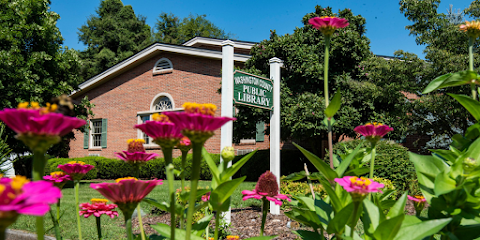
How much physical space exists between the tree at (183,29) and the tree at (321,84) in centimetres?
2358

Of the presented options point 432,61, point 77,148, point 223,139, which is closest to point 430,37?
point 432,61

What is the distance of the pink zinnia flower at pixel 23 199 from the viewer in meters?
0.46

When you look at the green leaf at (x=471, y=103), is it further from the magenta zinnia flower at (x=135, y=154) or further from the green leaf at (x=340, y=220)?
the magenta zinnia flower at (x=135, y=154)

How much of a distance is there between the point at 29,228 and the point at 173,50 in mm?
10542

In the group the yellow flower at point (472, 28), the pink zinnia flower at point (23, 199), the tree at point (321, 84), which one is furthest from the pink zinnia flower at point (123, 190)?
the tree at point (321, 84)

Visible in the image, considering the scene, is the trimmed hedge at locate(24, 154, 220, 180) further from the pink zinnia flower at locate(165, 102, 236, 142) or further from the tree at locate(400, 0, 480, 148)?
the pink zinnia flower at locate(165, 102, 236, 142)

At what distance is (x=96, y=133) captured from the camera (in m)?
17.1

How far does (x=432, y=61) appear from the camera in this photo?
8.88 m

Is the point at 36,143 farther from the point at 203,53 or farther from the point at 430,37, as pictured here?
the point at 203,53

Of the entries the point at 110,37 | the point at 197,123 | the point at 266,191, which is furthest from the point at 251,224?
the point at 110,37

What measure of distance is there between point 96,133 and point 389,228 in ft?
59.7

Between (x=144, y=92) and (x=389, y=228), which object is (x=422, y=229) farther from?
(x=144, y=92)

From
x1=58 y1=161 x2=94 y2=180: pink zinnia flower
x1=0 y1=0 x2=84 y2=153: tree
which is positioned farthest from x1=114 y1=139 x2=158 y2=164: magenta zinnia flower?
x1=0 y1=0 x2=84 y2=153: tree

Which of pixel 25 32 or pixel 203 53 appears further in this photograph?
pixel 203 53
